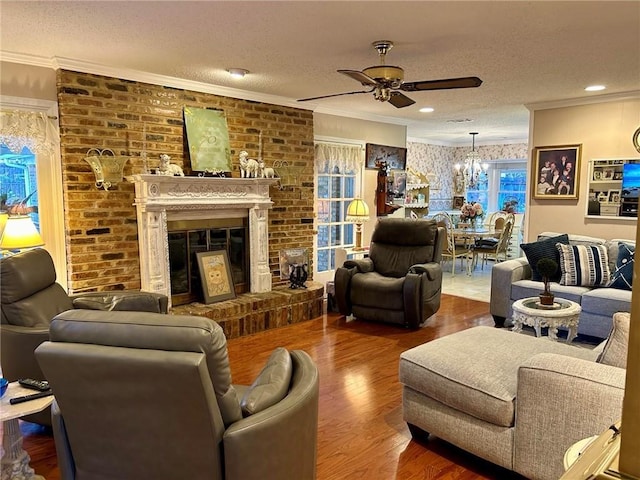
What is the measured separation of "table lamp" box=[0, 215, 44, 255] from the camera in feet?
10.0

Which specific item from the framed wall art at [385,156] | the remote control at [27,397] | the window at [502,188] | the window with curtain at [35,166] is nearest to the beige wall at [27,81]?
the window with curtain at [35,166]

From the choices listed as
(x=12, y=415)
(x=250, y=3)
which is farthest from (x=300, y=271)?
(x=12, y=415)

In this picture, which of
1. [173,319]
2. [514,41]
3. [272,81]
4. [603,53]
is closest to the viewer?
[173,319]

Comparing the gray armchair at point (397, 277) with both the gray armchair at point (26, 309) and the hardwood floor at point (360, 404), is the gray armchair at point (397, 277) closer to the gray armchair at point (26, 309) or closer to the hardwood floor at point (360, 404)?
the hardwood floor at point (360, 404)

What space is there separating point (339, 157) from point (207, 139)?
2.05 metres

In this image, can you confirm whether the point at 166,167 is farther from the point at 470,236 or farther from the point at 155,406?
the point at 470,236

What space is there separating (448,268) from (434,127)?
7.96 feet

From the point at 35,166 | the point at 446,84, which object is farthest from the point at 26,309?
the point at 446,84

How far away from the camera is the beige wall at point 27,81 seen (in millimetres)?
3488

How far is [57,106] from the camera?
12.1 ft

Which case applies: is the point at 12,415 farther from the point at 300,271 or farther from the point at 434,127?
the point at 434,127

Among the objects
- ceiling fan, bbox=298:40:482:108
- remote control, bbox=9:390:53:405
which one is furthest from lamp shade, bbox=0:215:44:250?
ceiling fan, bbox=298:40:482:108

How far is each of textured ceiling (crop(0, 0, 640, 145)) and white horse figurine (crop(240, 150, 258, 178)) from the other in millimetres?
675

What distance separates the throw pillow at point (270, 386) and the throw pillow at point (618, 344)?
1.34m
